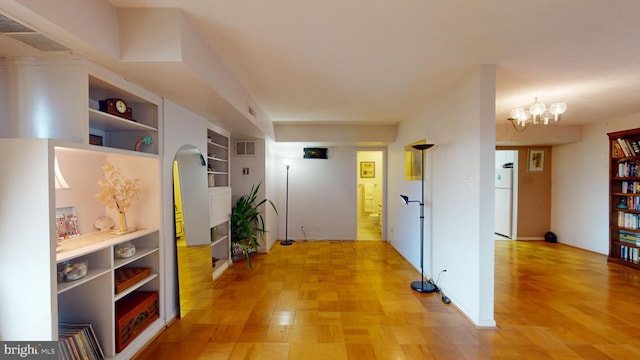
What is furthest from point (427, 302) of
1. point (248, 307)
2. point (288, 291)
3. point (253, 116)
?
point (253, 116)

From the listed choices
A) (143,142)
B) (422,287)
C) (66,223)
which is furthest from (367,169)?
(66,223)

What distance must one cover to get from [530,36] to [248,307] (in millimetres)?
3454

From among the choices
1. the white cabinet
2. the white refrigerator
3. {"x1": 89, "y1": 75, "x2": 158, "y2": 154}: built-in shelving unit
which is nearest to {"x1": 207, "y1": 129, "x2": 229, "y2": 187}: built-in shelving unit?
{"x1": 89, "y1": 75, "x2": 158, "y2": 154}: built-in shelving unit

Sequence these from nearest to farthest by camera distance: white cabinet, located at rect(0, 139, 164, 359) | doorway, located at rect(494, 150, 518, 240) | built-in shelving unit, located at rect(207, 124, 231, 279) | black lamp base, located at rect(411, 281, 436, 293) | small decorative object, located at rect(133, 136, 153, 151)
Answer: white cabinet, located at rect(0, 139, 164, 359), small decorative object, located at rect(133, 136, 153, 151), black lamp base, located at rect(411, 281, 436, 293), built-in shelving unit, located at rect(207, 124, 231, 279), doorway, located at rect(494, 150, 518, 240)

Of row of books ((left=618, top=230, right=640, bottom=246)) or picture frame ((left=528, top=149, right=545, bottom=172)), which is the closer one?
row of books ((left=618, top=230, right=640, bottom=246))

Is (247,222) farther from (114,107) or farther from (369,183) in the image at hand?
(369,183)

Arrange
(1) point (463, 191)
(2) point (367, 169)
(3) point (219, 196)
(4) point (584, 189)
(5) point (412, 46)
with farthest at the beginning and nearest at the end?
(2) point (367, 169) → (4) point (584, 189) → (3) point (219, 196) → (1) point (463, 191) → (5) point (412, 46)

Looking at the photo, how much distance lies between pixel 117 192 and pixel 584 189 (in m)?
7.28

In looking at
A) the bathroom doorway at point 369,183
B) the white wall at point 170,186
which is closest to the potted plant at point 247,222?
the white wall at point 170,186

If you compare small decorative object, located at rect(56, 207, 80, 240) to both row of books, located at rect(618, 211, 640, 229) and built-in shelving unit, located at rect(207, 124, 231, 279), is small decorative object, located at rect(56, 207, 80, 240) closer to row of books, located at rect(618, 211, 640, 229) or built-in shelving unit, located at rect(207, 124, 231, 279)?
built-in shelving unit, located at rect(207, 124, 231, 279)

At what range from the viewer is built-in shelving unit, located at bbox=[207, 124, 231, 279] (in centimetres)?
338

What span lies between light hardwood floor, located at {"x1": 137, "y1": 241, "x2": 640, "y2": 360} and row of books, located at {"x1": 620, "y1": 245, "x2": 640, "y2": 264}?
0.85ft

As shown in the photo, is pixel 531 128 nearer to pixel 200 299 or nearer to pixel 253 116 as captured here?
pixel 253 116

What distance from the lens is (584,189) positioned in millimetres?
4645
